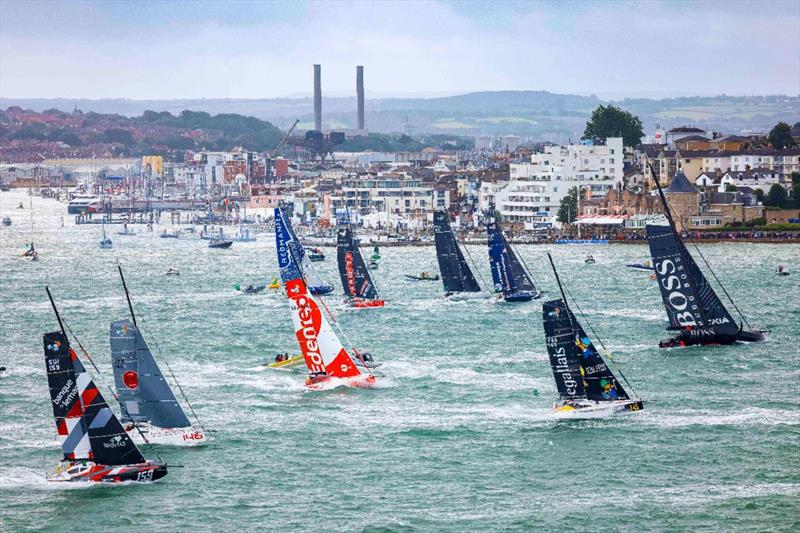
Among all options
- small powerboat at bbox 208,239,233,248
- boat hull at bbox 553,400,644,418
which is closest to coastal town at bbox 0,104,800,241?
small powerboat at bbox 208,239,233,248

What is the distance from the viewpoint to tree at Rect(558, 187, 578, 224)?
447ft

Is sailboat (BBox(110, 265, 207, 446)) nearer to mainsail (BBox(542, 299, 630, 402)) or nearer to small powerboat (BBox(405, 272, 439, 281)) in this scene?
mainsail (BBox(542, 299, 630, 402))

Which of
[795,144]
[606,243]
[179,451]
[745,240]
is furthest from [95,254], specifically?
[179,451]

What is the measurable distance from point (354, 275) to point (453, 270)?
5.61 metres

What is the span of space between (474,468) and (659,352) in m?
18.0

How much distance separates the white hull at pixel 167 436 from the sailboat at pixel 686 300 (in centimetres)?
2069

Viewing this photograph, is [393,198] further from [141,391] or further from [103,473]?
[103,473]

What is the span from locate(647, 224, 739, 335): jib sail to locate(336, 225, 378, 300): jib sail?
19.0 meters

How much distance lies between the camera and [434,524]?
3325 centimetres

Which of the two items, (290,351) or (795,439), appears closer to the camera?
(795,439)

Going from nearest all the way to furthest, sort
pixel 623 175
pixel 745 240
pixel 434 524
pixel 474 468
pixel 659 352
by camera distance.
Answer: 1. pixel 434 524
2. pixel 474 468
3. pixel 659 352
4. pixel 745 240
5. pixel 623 175

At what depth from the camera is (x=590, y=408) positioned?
136 ft

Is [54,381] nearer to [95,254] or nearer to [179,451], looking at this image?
[179,451]

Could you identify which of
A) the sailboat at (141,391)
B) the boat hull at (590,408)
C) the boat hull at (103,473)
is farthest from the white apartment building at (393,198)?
the boat hull at (103,473)
